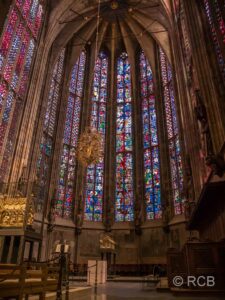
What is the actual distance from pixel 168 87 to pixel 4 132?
13.0m

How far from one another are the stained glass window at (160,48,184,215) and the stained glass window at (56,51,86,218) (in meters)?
7.19

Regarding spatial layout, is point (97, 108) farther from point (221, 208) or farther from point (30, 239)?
point (221, 208)

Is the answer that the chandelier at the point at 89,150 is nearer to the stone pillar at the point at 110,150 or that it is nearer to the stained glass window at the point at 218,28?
the stained glass window at the point at 218,28

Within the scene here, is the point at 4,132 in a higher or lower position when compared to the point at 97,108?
lower

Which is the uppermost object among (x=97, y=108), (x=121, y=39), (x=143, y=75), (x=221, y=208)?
(x=121, y=39)

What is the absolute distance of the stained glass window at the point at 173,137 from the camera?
1805 cm

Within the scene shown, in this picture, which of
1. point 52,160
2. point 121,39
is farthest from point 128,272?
point 121,39

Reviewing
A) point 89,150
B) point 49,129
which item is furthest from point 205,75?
point 49,129

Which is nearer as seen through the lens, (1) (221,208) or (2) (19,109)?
(1) (221,208)

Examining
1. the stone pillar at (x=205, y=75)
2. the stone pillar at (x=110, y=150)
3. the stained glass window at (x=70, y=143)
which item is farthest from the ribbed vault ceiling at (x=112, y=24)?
the stone pillar at (x=205, y=75)

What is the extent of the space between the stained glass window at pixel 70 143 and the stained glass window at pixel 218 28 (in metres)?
13.9

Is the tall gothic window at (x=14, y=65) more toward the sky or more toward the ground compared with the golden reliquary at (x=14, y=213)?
more toward the sky

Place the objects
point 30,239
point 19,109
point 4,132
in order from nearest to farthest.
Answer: point 30,239
point 4,132
point 19,109

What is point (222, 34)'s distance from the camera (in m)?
8.74
